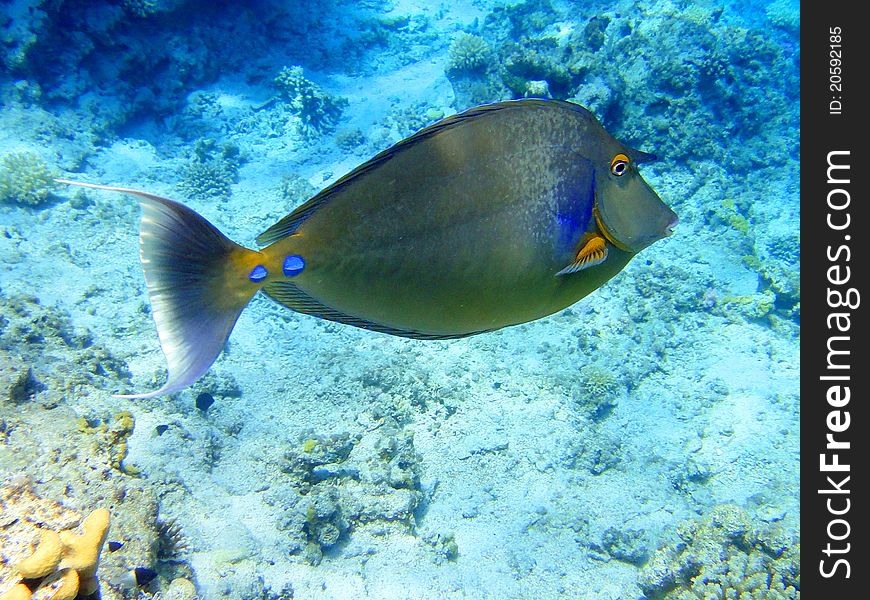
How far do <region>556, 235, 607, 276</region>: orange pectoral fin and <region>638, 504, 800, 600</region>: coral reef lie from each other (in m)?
3.65

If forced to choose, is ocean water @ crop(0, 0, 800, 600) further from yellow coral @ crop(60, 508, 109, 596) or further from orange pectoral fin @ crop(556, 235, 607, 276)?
orange pectoral fin @ crop(556, 235, 607, 276)

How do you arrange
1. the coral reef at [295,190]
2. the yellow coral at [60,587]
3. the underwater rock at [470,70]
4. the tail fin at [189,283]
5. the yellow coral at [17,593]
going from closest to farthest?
the tail fin at [189,283] < the yellow coral at [17,593] < the yellow coral at [60,587] < the coral reef at [295,190] < the underwater rock at [470,70]

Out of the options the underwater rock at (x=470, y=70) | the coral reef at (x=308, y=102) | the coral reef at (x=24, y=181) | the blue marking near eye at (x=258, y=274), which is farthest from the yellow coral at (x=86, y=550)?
the underwater rock at (x=470, y=70)

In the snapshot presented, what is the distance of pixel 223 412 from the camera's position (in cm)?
454

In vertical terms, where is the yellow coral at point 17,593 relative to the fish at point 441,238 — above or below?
below

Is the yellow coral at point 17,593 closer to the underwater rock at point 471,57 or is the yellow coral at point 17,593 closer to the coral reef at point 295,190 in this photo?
the coral reef at point 295,190

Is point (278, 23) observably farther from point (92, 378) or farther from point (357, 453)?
point (357, 453)

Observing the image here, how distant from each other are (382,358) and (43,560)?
3689mm

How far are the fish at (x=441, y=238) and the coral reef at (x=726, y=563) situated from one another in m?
3.62

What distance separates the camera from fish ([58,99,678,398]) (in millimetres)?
1116

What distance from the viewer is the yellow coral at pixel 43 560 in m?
1.69
